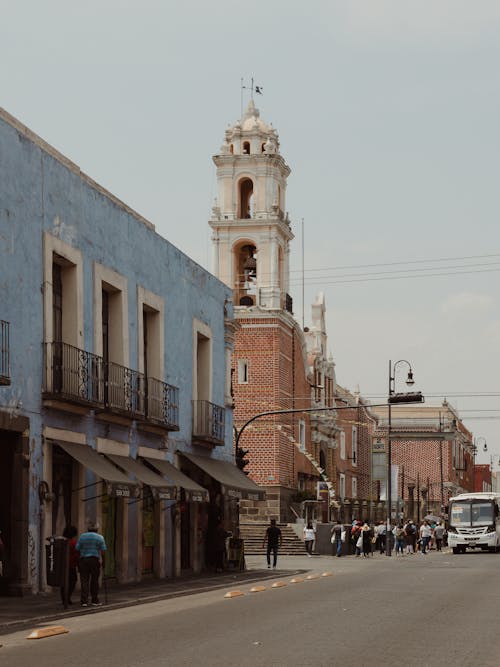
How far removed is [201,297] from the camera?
127 feet

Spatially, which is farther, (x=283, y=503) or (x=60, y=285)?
(x=283, y=503)

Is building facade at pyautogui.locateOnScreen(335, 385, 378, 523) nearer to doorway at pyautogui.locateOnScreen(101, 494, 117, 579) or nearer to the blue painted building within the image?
the blue painted building

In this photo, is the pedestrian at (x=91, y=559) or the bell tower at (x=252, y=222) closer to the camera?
the pedestrian at (x=91, y=559)

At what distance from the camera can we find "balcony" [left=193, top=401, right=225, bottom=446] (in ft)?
121

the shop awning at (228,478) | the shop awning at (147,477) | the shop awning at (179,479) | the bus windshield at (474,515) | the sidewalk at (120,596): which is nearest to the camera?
the sidewalk at (120,596)

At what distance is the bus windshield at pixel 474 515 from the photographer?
205 ft

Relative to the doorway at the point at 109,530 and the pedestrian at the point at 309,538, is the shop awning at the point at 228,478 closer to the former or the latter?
the doorway at the point at 109,530

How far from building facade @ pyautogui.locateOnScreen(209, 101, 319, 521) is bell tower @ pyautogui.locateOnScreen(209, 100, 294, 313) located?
50 millimetres

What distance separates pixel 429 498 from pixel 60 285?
99.1 m

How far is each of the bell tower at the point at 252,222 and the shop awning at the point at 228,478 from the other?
93.0 ft

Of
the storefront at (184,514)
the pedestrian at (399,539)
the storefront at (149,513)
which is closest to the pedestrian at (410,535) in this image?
the pedestrian at (399,539)

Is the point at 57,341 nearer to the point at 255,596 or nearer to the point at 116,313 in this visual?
the point at 116,313

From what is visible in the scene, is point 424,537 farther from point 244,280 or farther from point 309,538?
point 244,280

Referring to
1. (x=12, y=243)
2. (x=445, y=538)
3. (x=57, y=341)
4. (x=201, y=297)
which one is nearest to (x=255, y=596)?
(x=57, y=341)
